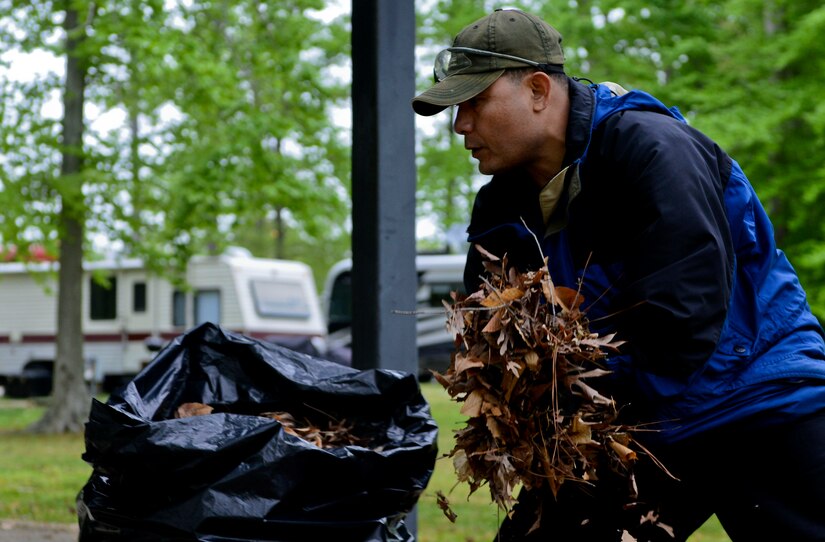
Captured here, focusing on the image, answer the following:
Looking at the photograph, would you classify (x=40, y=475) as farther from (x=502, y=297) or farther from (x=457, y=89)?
(x=502, y=297)

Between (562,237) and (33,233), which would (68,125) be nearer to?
(33,233)

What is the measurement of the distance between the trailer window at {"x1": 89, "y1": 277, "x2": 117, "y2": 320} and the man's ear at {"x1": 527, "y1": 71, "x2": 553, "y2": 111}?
77.6 feet

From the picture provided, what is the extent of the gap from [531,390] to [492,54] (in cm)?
85

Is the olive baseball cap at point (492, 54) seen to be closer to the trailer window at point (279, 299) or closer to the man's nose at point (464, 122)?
the man's nose at point (464, 122)

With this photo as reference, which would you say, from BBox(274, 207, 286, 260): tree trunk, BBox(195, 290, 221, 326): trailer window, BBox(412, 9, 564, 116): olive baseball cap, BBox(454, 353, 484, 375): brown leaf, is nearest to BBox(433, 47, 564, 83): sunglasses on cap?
BBox(412, 9, 564, 116): olive baseball cap

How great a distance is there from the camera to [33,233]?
14703 millimetres

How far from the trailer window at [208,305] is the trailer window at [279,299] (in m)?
0.88

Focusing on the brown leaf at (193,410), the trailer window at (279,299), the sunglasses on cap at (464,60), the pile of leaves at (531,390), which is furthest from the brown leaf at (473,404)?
the trailer window at (279,299)

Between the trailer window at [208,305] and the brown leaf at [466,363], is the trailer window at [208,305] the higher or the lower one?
the lower one

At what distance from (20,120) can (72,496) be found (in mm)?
7026

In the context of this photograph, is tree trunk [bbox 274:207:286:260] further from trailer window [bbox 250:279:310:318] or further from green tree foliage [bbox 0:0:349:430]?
green tree foliage [bbox 0:0:349:430]

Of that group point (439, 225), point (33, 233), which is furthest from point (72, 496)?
point (439, 225)

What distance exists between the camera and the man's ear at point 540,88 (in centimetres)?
280

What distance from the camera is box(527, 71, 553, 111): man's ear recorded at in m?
2.80
